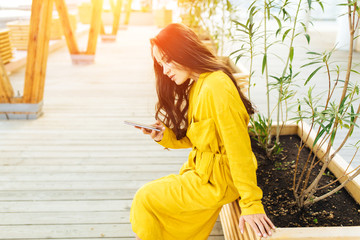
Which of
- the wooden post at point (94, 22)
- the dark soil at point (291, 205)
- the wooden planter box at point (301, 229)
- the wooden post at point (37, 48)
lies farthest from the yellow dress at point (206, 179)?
the wooden post at point (94, 22)

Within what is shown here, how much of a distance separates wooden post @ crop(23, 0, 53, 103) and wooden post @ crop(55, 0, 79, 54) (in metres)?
2.03

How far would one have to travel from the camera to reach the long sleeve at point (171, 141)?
1652 mm

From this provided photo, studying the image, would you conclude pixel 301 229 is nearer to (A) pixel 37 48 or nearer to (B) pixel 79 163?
(B) pixel 79 163

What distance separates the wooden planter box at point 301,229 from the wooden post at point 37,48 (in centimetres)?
259

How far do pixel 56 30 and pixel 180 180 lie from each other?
759 cm

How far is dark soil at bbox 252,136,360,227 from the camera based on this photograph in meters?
1.47

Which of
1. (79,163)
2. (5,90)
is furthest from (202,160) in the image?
(5,90)

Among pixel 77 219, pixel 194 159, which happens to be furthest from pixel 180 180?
pixel 77 219

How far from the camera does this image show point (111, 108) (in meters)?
3.93

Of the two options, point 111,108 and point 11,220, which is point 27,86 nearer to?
point 111,108

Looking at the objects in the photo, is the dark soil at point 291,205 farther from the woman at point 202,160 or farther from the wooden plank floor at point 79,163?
the wooden plank floor at point 79,163

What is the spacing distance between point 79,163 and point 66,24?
372cm

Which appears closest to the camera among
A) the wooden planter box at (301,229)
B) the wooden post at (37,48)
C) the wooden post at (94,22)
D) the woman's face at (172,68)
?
the wooden planter box at (301,229)

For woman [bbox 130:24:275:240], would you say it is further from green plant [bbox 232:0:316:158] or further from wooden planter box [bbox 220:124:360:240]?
green plant [bbox 232:0:316:158]
